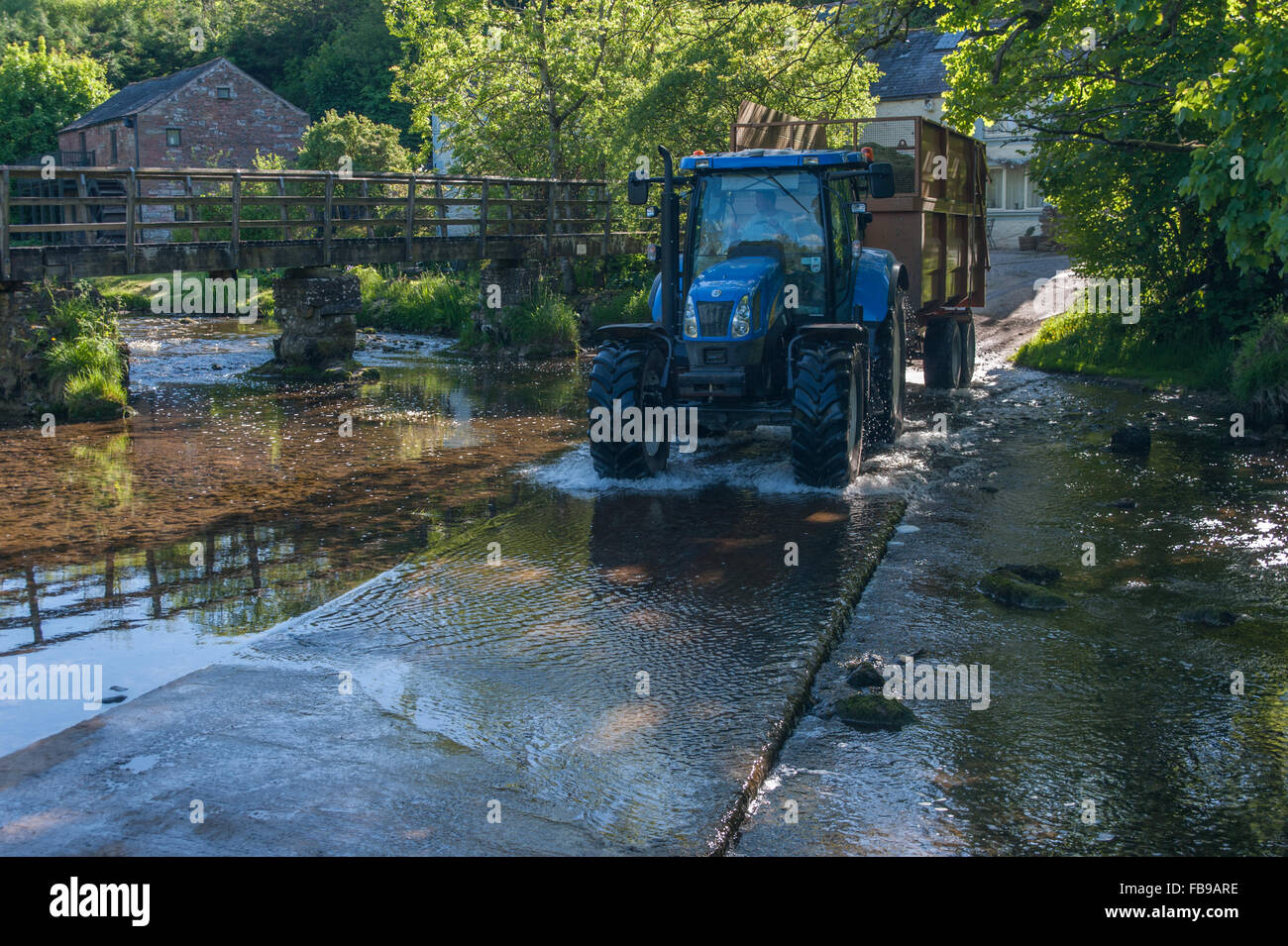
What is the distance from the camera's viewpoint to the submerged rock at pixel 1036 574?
7238 millimetres

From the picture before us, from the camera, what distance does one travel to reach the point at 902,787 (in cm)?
466

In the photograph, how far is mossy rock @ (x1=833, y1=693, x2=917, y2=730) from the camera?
526cm

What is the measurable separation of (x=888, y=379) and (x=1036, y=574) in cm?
395

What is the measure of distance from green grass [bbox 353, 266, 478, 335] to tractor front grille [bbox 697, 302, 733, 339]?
45.1 ft

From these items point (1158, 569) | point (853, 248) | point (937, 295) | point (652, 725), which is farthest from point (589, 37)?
point (652, 725)

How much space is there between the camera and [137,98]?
46.9m

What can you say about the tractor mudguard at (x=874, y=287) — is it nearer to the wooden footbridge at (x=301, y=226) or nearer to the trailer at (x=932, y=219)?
the trailer at (x=932, y=219)

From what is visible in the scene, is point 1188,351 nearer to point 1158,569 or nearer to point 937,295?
point 937,295

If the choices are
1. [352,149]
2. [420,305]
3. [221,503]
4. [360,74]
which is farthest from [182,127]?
[221,503]

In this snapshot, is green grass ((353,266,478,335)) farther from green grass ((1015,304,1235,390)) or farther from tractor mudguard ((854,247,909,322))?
tractor mudguard ((854,247,909,322))

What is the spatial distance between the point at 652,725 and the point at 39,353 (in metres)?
11.2

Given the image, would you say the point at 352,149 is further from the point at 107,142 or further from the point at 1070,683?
the point at 1070,683

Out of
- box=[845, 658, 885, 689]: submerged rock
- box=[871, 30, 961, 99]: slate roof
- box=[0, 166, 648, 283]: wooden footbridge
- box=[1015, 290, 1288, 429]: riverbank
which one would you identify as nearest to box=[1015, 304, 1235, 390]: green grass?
box=[1015, 290, 1288, 429]: riverbank

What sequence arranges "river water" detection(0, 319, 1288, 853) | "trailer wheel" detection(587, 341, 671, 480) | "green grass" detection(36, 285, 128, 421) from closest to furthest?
1. "river water" detection(0, 319, 1288, 853)
2. "trailer wheel" detection(587, 341, 671, 480)
3. "green grass" detection(36, 285, 128, 421)
